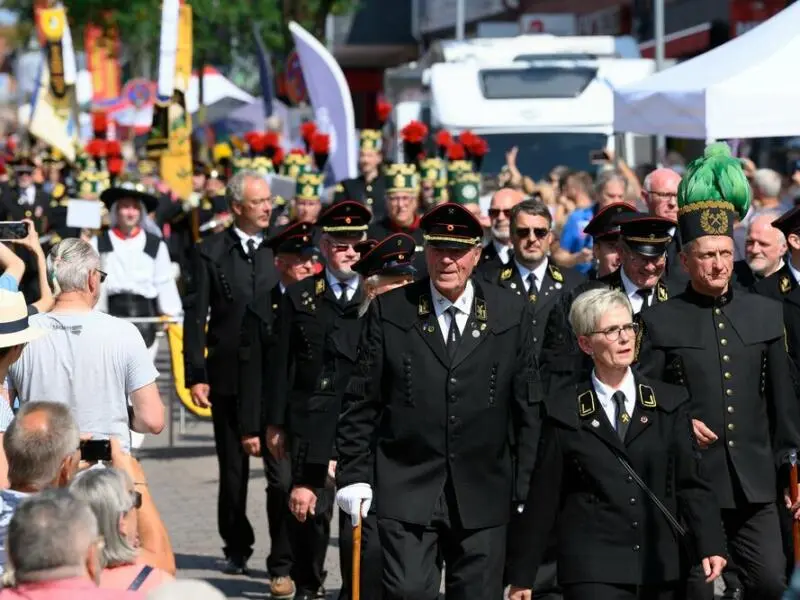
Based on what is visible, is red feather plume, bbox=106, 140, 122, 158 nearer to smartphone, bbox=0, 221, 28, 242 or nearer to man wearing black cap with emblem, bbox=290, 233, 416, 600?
man wearing black cap with emblem, bbox=290, 233, 416, 600

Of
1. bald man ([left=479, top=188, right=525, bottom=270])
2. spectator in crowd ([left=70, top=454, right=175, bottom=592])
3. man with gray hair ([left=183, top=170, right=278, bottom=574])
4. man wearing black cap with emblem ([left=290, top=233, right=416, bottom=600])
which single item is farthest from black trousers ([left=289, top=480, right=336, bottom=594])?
spectator in crowd ([left=70, top=454, right=175, bottom=592])

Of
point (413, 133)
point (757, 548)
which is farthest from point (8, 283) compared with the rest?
point (413, 133)

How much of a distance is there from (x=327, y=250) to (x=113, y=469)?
4821 millimetres

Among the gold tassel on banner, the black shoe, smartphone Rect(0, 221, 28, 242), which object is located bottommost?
the black shoe

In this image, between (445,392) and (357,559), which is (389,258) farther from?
(357,559)

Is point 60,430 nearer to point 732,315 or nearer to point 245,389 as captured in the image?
point 732,315

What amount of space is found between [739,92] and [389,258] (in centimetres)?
377

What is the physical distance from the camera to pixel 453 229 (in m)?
8.17

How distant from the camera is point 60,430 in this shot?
626 cm

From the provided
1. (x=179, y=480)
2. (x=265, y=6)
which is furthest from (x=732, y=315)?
(x=265, y=6)

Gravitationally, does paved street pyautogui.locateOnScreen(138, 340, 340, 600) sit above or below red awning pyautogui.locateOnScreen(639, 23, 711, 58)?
below

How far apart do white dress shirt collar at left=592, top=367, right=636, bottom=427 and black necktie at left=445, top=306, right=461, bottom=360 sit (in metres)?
0.77

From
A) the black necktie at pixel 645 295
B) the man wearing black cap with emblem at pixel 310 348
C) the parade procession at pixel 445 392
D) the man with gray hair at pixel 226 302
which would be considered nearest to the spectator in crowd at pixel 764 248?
the parade procession at pixel 445 392

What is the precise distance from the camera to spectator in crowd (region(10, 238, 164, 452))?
816cm
